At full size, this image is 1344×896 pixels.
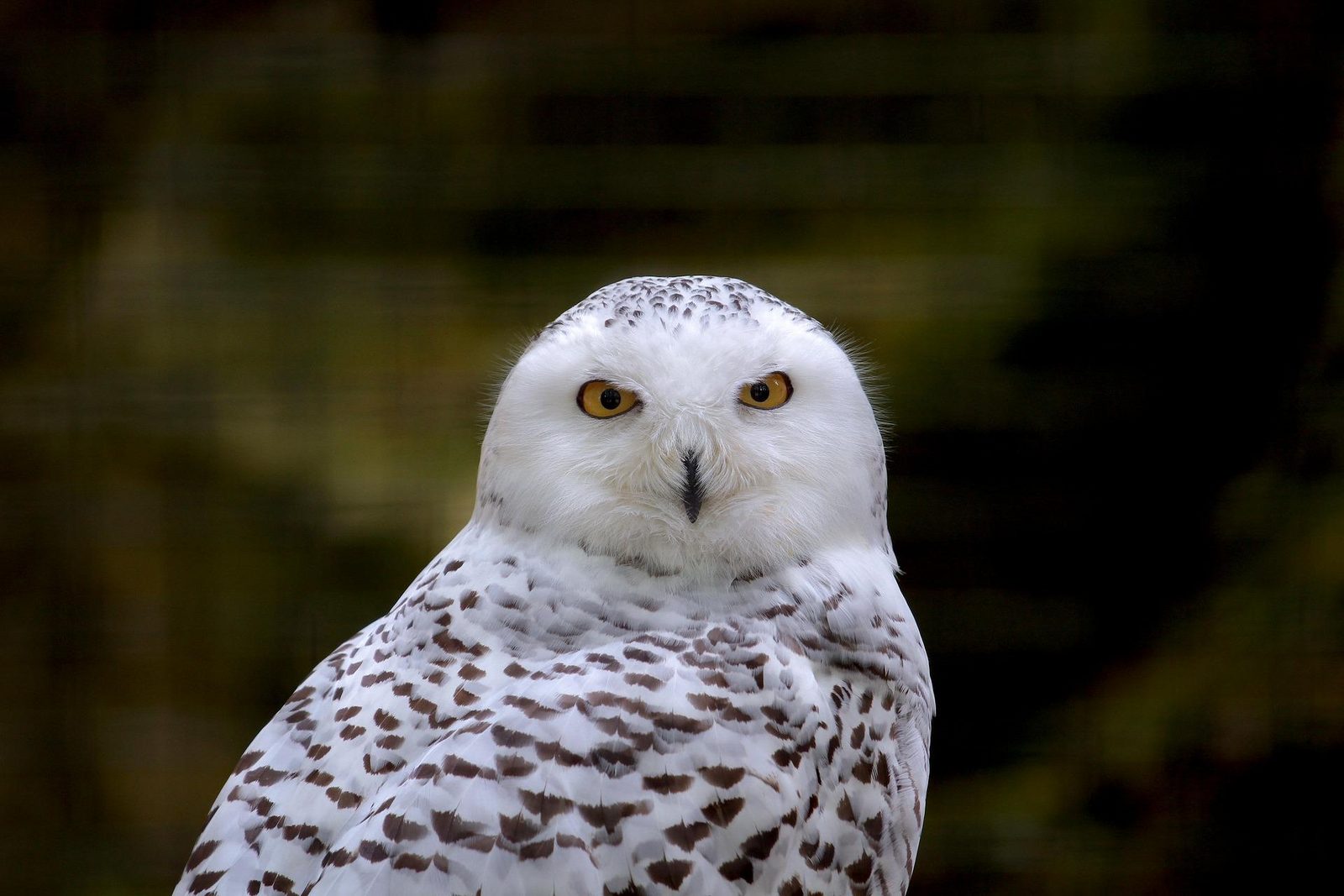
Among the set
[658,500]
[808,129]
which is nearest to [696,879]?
[658,500]

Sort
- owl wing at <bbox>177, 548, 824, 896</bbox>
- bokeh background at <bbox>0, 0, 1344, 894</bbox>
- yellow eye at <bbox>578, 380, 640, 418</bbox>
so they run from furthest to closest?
1. bokeh background at <bbox>0, 0, 1344, 894</bbox>
2. yellow eye at <bbox>578, 380, 640, 418</bbox>
3. owl wing at <bbox>177, 548, 824, 896</bbox>

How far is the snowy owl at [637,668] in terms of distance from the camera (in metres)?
0.69

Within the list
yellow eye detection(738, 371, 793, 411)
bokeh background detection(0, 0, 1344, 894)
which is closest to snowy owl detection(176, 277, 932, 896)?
yellow eye detection(738, 371, 793, 411)

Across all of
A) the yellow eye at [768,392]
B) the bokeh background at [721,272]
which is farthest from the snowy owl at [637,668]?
the bokeh background at [721,272]

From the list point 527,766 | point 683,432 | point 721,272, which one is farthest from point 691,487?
point 721,272

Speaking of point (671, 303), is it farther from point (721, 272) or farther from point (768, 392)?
point (721, 272)

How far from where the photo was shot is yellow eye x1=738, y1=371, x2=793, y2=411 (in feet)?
2.60

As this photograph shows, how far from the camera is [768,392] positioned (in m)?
0.80

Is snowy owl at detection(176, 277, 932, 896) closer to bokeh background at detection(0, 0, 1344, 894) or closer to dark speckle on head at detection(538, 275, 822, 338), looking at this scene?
dark speckle on head at detection(538, 275, 822, 338)

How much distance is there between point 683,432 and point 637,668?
0.51 ft

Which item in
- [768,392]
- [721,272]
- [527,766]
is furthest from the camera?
[721,272]

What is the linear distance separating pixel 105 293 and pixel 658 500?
1172 mm

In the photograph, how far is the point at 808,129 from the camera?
161 centimetres

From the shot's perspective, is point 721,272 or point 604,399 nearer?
point 604,399
